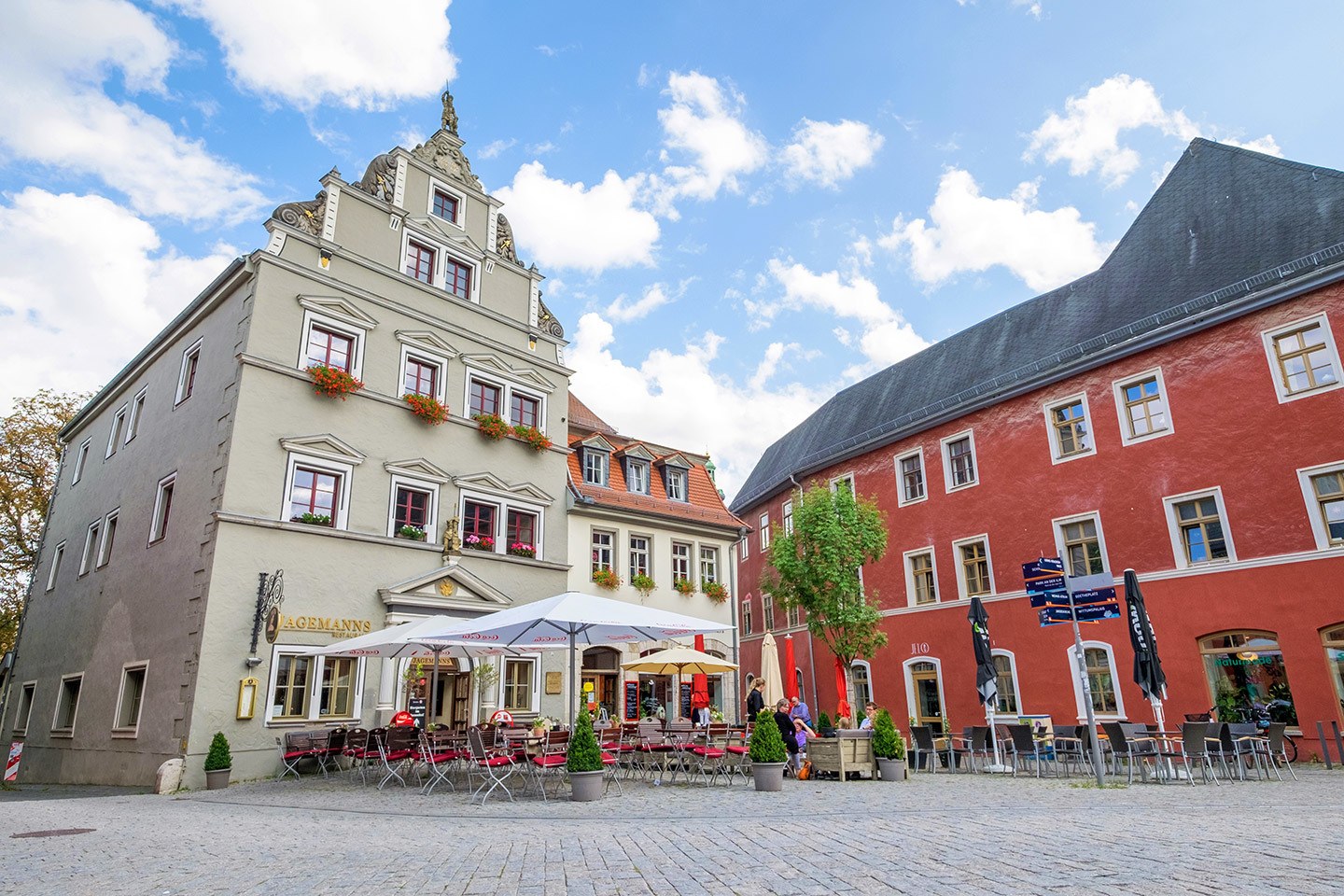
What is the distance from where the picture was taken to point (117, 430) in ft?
74.5

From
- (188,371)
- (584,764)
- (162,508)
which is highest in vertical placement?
(188,371)

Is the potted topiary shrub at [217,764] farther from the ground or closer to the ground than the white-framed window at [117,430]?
closer to the ground

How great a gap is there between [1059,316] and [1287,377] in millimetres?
6982

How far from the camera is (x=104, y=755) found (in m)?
16.8

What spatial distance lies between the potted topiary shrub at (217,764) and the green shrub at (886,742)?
10917 millimetres

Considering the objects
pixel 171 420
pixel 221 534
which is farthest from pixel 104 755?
pixel 171 420

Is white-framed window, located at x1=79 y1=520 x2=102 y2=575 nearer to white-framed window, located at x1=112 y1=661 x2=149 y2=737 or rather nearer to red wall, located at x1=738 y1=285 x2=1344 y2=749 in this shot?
white-framed window, located at x1=112 y1=661 x2=149 y2=737

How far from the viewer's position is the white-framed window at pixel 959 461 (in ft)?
77.0

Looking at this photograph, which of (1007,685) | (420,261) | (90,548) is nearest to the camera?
(420,261)

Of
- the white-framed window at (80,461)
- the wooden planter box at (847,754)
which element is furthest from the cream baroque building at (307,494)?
the wooden planter box at (847,754)

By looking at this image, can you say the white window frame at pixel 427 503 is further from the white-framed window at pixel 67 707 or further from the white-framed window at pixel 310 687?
the white-framed window at pixel 67 707

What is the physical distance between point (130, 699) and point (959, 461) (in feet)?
70.0

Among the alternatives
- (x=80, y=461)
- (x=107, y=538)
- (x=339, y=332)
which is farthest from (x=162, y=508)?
(x=80, y=461)

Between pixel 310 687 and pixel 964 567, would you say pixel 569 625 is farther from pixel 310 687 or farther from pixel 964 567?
pixel 964 567
